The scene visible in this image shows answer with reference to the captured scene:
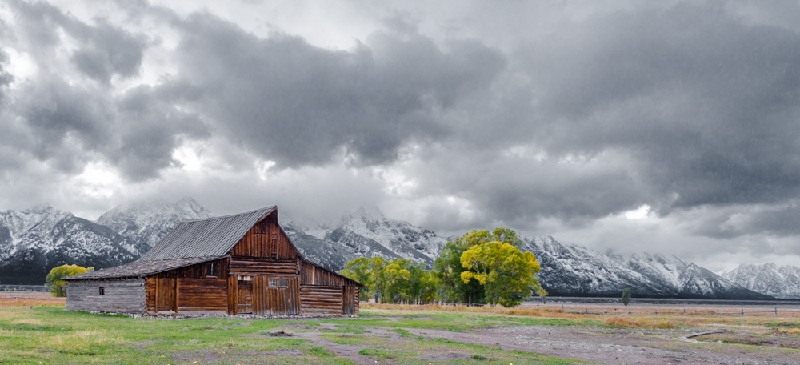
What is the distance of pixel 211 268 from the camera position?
5059cm

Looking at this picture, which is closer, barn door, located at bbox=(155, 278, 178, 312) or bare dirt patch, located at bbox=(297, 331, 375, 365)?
bare dirt patch, located at bbox=(297, 331, 375, 365)

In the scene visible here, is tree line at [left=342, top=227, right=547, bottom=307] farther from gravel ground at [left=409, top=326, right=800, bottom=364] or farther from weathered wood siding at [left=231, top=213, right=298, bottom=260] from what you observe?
gravel ground at [left=409, top=326, right=800, bottom=364]

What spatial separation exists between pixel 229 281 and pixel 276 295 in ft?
14.9

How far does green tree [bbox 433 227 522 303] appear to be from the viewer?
9800 cm

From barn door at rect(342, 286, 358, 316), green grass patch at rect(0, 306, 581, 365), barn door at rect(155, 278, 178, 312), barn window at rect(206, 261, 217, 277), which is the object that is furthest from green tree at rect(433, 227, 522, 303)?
green grass patch at rect(0, 306, 581, 365)

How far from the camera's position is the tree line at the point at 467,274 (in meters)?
89.4

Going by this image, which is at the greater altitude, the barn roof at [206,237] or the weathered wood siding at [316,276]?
the barn roof at [206,237]

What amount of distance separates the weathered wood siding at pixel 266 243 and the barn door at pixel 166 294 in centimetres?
557

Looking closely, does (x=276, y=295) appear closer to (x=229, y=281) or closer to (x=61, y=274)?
(x=229, y=281)

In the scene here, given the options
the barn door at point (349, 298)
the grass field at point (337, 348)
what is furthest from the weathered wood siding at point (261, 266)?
the grass field at point (337, 348)

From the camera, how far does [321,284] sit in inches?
2226

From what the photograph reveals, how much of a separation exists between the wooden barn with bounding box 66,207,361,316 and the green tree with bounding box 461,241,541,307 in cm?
3557

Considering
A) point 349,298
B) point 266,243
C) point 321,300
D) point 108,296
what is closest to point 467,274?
point 349,298

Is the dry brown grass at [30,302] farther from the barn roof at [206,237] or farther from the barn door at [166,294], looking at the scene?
the barn door at [166,294]
